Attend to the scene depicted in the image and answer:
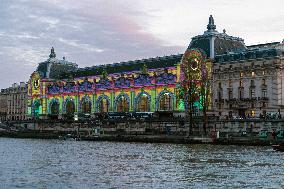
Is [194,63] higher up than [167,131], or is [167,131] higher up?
[194,63]

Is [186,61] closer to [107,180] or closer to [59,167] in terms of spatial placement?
[59,167]

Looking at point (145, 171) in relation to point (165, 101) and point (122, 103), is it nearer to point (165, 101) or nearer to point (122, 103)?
point (165, 101)

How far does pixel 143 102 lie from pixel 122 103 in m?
9.16

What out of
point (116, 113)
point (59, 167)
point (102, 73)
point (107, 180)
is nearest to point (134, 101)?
point (116, 113)

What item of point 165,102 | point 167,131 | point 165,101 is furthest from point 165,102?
point 167,131

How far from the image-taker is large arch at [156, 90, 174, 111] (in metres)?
169

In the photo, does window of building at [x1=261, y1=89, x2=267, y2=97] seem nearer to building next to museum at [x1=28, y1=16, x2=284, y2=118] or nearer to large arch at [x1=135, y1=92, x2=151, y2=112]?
building next to museum at [x1=28, y1=16, x2=284, y2=118]

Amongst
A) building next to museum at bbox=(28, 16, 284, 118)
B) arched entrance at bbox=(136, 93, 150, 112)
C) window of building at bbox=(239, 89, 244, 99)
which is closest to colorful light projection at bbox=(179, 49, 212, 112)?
building next to museum at bbox=(28, 16, 284, 118)

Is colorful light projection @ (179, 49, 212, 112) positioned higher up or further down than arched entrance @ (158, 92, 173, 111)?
higher up

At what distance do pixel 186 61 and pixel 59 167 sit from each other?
101 meters

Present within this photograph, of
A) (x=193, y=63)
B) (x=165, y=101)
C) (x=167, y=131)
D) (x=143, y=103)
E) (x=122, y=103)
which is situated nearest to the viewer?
(x=167, y=131)

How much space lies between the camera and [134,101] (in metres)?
181

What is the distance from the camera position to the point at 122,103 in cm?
18525

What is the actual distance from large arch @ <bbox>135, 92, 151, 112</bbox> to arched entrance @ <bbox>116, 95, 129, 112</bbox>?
14.7 feet
